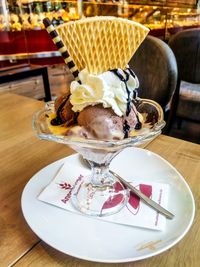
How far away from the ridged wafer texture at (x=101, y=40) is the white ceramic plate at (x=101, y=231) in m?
0.27

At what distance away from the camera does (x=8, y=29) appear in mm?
2561

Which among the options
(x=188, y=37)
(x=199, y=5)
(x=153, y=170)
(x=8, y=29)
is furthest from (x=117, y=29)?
(x=199, y=5)

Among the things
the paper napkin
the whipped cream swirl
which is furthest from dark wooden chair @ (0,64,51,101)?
the whipped cream swirl

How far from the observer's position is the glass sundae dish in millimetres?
446

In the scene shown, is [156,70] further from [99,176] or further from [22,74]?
[22,74]

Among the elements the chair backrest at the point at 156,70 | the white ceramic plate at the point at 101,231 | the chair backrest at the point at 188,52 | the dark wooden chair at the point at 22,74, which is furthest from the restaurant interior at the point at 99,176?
the dark wooden chair at the point at 22,74

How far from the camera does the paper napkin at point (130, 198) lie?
1.54 ft

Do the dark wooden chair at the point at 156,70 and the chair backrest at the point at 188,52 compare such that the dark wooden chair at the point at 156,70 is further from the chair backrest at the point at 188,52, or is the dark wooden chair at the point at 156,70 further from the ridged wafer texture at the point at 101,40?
the ridged wafer texture at the point at 101,40

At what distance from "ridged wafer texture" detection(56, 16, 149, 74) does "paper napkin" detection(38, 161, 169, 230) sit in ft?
0.79

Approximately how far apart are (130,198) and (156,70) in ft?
2.88

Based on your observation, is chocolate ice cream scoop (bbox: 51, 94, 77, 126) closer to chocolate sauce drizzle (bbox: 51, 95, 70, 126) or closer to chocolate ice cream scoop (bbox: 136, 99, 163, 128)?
chocolate sauce drizzle (bbox: 51, 95, 70, 126)

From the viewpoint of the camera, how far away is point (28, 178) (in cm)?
60

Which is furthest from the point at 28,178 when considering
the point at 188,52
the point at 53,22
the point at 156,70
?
the point at 53,22

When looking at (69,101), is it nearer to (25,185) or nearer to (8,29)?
(25,185)
